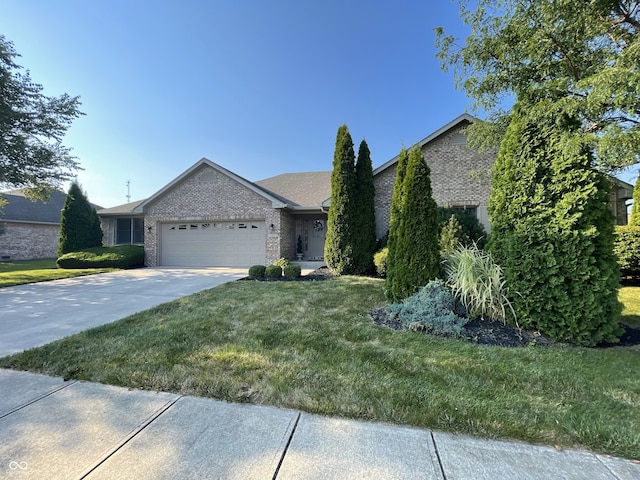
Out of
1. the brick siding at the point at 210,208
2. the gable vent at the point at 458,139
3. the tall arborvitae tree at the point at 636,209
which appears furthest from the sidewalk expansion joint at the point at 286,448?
the tall arborvitae tree at the point at 636,209

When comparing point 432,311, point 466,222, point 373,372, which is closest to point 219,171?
point 466,222

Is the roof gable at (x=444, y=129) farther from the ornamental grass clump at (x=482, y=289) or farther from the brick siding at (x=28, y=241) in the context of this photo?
the brick siding at (x=28, y=241)

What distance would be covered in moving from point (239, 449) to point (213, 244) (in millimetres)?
12707

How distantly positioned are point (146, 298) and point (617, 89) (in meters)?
9.23

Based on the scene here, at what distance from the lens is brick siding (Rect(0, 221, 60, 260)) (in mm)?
18656

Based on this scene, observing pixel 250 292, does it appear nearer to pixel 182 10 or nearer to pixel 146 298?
pixel 146 298

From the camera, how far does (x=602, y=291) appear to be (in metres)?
3.99

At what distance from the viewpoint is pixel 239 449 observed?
2.00 meters

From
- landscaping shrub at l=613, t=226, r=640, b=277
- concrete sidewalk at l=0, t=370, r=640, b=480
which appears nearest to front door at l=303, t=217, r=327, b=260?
landscaping shrub at l=613, t=226, r=640, b=277

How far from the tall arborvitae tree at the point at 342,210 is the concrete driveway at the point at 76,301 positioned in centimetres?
359

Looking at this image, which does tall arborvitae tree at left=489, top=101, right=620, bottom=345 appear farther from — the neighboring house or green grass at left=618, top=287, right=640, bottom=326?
the neighboring house

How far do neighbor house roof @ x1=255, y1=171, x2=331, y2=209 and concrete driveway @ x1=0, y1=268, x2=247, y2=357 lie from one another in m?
5.45

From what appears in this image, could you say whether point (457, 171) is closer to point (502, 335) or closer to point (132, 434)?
point (502, 335)

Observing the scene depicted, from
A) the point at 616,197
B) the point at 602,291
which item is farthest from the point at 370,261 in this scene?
the point at 616,197
